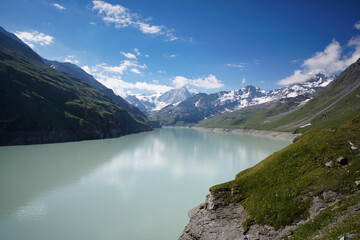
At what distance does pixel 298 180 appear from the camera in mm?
15562

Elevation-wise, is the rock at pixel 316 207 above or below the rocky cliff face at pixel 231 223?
above

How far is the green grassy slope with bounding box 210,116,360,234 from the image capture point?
43.9 ft

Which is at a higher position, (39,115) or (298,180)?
(39,115)

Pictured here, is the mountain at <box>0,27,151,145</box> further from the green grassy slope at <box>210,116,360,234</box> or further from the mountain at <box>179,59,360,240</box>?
the green grassy slope at <box>210,116,360,234</box>

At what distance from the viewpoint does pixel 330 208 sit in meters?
11.8

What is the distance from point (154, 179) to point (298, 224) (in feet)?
99.8

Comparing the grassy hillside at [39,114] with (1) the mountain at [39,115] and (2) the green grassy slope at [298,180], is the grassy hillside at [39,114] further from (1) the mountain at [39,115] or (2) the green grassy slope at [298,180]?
(2) the green grassy slope at [298,180]

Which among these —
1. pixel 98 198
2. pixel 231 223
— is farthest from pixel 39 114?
pixel 231 223

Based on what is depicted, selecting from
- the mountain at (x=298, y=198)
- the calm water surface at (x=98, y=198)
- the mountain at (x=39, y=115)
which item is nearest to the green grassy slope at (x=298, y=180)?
the mountain at (x=298, y=198)

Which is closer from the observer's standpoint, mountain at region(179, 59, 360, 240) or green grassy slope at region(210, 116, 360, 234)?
mountain at region(179, 59, 360, 240)

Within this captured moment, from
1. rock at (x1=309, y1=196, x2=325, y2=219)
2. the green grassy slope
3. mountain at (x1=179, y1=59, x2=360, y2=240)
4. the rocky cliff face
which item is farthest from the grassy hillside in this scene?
rock at (x1=309, y1=196, x2=325, y2=219)

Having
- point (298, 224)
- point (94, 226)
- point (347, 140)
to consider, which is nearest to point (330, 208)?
point (298, 224)

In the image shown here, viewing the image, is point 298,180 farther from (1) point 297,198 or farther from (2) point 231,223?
(2) point 231,223

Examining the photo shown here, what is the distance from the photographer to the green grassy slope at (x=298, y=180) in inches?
526
